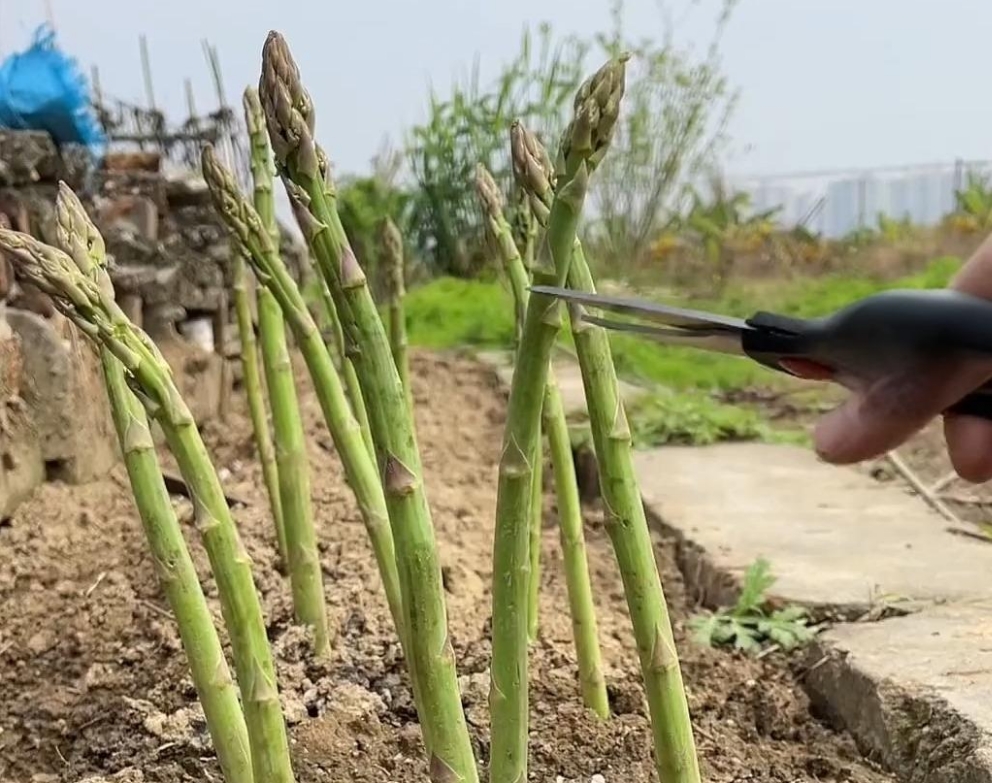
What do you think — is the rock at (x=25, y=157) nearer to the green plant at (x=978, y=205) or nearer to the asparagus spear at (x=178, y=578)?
the asparagus spear at (x=178, y=578)

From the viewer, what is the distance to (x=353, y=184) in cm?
666

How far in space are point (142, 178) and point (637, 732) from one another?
2535 millimetres

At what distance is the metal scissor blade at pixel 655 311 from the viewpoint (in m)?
0.60

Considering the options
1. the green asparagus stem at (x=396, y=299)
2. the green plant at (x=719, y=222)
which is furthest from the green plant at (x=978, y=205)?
the green asparagus stem at (x=396, y=299)

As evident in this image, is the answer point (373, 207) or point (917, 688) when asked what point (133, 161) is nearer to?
point (373, 207)

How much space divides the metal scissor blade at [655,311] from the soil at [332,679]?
1.92 ft

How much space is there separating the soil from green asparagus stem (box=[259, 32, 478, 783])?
0.36 metres

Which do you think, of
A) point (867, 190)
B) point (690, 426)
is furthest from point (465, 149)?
point (867, 190)

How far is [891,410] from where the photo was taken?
54 cm

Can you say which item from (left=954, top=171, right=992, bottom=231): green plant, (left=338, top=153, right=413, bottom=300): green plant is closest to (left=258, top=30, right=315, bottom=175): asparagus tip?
(left=338, top=153, right=413, bottom=300): green plant

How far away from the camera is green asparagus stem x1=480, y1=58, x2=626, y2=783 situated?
0.65 m

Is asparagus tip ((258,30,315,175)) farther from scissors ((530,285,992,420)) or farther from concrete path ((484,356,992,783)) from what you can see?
concrete path ((484,356,992,783))

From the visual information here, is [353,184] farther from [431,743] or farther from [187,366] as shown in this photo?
[431,743]

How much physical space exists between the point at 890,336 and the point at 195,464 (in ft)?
1.61
